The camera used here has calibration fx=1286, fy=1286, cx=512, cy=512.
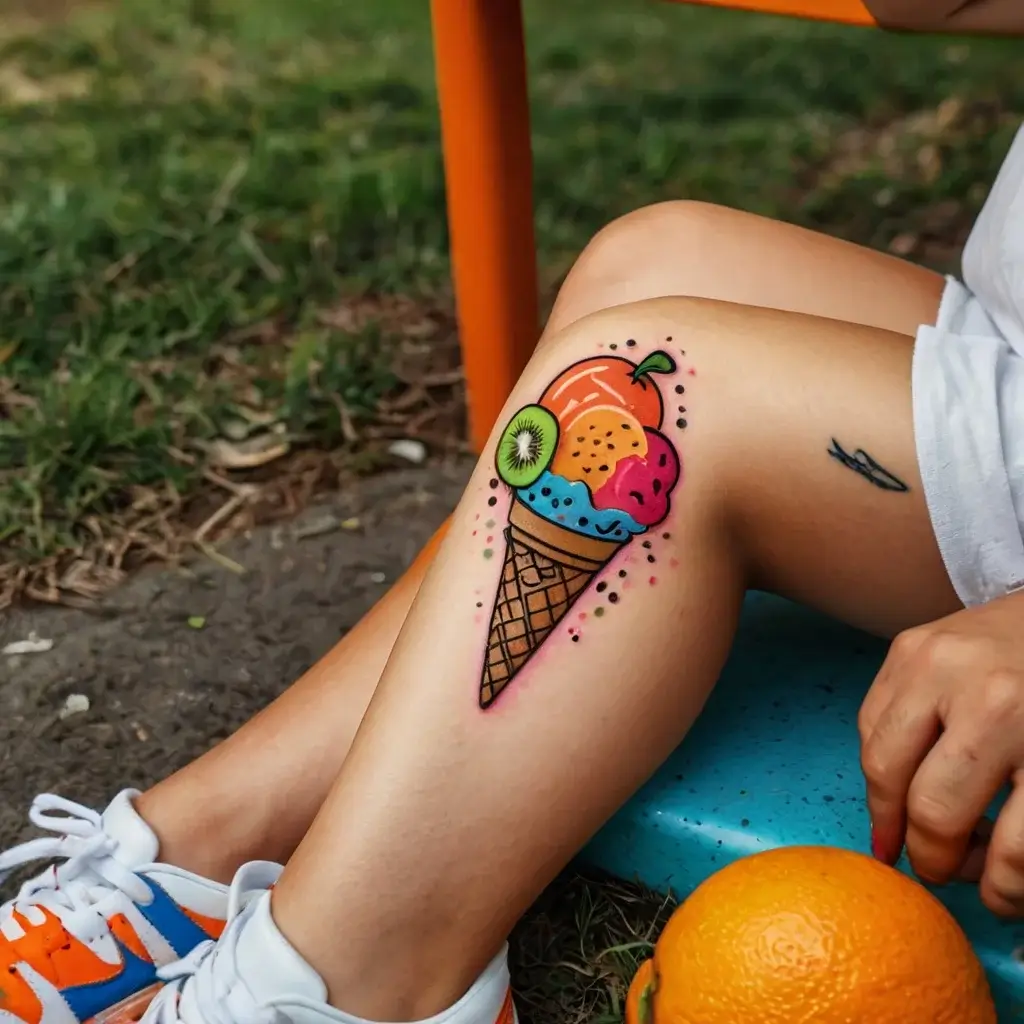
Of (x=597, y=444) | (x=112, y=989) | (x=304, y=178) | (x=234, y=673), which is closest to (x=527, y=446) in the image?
(x=597, y=444)

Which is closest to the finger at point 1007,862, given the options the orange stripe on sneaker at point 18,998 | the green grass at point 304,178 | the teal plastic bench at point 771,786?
the teal plastic bench at point 771,786

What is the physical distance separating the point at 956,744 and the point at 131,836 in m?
0.62

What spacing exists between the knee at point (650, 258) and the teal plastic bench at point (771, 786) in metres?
0.34

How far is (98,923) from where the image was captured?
96 cm

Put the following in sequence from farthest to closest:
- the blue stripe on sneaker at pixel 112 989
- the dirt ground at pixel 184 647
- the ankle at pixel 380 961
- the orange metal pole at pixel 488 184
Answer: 1. the orange metal pole at pixel 488 184
2. the dirt ground at pixel 184 647
3. the blue stripe on sneaker at pixel 112 989
4. the ankle at pixel 380 961

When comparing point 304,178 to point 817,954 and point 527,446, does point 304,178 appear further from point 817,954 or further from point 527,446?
point 817,954

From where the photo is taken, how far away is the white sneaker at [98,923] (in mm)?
940

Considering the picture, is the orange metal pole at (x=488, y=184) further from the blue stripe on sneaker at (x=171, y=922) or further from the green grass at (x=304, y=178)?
the blue stripe on sneaker at (x=171, y=922)

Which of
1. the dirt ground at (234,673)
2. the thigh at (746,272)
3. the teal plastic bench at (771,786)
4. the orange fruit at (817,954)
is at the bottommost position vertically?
the dirt ground at (234,673)

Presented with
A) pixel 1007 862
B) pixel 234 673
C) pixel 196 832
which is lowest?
pixel 234 673

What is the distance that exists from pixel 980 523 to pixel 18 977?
0.75m

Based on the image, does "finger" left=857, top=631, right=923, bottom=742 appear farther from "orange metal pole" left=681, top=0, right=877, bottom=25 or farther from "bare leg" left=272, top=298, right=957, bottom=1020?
"orange metal pole" left=681, top=0, right=877, bottom=25

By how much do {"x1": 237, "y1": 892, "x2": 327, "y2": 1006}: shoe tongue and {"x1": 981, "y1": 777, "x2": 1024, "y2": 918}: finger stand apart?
426mm

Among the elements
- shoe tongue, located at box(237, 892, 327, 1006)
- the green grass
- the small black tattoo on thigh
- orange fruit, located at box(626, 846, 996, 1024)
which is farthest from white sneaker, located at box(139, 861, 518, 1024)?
the green grass
